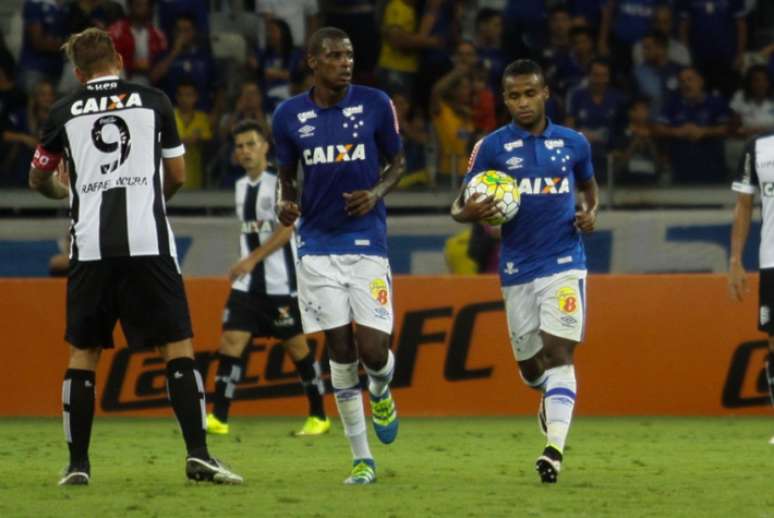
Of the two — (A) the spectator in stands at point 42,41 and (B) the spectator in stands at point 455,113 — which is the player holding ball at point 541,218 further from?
(A) the spectator in stands at point 42,41

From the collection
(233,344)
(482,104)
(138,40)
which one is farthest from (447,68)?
(233,344)

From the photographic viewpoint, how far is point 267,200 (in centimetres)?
1270

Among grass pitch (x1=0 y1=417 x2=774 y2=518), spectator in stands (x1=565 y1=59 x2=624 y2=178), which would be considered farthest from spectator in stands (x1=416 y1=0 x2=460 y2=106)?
grass pitch (x1=0 y1=417 x2=774 y2=518)

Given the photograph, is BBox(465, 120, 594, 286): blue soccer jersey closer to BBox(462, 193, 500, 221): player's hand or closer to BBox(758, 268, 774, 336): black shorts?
BBox(462, 193, 500, 221): player's hand

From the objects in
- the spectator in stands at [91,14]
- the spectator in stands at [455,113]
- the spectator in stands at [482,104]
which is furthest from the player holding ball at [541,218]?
the spectator in stands at [91,14]

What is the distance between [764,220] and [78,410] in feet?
15.3

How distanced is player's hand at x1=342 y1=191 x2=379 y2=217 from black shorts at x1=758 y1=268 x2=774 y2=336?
10.5 ft

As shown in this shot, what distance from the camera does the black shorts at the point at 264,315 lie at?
1273 centimetres

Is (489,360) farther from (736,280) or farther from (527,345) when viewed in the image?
(527,345)

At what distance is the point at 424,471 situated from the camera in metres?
9.41

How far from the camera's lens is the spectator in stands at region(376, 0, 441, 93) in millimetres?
17703

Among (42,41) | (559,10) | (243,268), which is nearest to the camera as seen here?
(243,268)

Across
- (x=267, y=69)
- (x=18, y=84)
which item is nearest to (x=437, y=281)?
(x=267, y=69)

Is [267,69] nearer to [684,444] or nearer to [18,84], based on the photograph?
[18,84]
